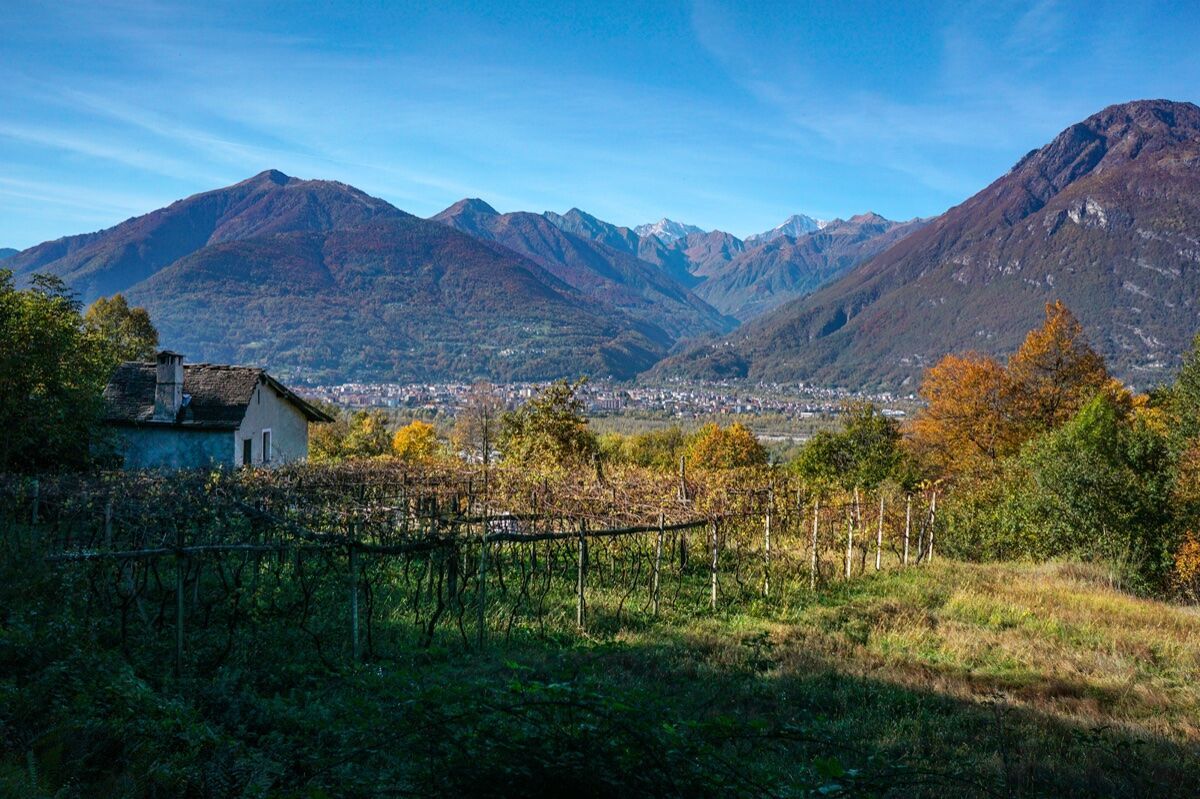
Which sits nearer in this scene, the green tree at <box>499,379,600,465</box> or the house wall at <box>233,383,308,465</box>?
the house wall at <box>233,383,308,465</box>

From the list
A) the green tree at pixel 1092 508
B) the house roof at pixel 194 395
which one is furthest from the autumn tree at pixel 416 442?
the green tree at pixel 1092 508

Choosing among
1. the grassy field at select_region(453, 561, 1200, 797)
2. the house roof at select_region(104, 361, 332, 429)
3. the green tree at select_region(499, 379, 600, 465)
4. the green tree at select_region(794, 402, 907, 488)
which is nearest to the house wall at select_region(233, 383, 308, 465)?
the house roof at select_region(104, 361, 332, 429)

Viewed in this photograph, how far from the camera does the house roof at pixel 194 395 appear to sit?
24.7 m

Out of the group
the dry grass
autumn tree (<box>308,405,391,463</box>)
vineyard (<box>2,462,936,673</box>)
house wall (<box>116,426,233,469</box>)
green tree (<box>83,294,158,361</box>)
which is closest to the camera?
the dry grass

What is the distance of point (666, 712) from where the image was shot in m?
5.03

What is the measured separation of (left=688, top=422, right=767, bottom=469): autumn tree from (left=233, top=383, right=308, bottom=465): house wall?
2164 centimetres

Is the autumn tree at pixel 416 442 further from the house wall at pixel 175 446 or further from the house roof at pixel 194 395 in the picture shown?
the house wall at pixel 175 446

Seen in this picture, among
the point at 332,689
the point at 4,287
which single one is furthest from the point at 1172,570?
the point at 4,287

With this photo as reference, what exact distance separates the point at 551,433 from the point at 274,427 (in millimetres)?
9851

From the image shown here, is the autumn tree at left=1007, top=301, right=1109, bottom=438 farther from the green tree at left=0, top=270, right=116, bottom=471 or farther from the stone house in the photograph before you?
the green tree at left=0, top=270, right=116, bottom=471

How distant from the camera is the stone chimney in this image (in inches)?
969

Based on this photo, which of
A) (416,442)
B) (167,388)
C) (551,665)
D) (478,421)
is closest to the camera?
(551,665)

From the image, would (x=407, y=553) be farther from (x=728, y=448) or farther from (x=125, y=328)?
(x=125, y=328)

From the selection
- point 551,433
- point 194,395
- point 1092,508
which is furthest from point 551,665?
point 194,395
